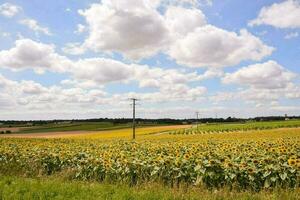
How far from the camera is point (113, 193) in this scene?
409 inches

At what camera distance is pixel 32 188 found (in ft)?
36.2

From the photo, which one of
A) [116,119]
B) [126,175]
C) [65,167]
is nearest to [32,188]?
[126,175]

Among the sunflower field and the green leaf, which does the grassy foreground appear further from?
the sunflower field

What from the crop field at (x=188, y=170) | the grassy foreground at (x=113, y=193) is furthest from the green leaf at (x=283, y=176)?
the grassy foreground at (x=113, y=193)

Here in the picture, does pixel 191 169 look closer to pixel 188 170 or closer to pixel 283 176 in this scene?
pixel 188 170

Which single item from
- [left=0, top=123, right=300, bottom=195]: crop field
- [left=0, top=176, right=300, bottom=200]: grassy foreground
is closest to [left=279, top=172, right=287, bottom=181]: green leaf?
[left=0, top=123, right=300, bottom=195]: crop field

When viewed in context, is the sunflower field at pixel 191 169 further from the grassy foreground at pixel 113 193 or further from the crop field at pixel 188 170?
the grassy foreground at pixel 113 193

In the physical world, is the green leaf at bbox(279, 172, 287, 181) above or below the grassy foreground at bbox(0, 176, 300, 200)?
above

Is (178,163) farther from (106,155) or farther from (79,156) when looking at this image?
(79,156)

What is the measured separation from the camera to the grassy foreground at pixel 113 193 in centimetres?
944

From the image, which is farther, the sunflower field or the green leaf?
the sunflower field

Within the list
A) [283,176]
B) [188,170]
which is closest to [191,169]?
[188,170]

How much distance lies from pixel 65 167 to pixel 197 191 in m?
7.39

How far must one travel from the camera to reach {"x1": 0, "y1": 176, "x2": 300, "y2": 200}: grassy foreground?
9438mm
